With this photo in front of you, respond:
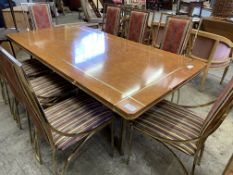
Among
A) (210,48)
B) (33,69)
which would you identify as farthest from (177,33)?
(33,69)

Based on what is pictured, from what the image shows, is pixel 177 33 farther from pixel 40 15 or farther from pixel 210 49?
pixel 40 15

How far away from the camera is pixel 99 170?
58.4 inches

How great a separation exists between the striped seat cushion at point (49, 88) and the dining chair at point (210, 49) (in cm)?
171

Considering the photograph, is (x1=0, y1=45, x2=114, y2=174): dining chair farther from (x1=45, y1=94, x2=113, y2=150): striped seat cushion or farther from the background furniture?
the background furniture

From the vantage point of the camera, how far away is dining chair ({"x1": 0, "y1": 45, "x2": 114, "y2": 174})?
1.08 m

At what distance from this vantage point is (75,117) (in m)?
1.36

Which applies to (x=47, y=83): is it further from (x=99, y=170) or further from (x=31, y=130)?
(x=99, y=170)

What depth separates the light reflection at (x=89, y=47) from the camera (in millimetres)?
1667

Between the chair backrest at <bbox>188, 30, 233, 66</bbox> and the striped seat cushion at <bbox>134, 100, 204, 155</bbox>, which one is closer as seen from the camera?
the striped seat cushion at <bbox>134, 100, 204, 155</bbox>

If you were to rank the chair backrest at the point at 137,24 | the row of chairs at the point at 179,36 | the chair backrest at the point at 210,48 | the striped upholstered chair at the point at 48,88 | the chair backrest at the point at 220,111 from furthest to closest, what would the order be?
the chair backrest at the point at 137,24, the chair backrest at the point at 210,48, the row of chairs at the point at 179,36, the striped upholstered chair at the point at 48,88, the chair backrest at the point at 220,111

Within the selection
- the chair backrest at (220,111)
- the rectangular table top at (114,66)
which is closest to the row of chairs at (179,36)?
the rectangular table top at (114,66)

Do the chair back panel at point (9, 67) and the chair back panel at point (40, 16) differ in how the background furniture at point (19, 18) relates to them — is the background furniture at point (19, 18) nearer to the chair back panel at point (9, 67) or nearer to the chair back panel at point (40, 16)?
the chair back panel at point (40, 16)

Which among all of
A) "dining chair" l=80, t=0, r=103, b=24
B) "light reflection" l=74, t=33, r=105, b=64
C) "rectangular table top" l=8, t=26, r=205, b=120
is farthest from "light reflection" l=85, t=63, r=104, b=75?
"dining chair" l=80, t=0, r=103, b=24

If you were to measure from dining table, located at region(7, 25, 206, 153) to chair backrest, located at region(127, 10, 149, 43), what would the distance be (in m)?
0.41
